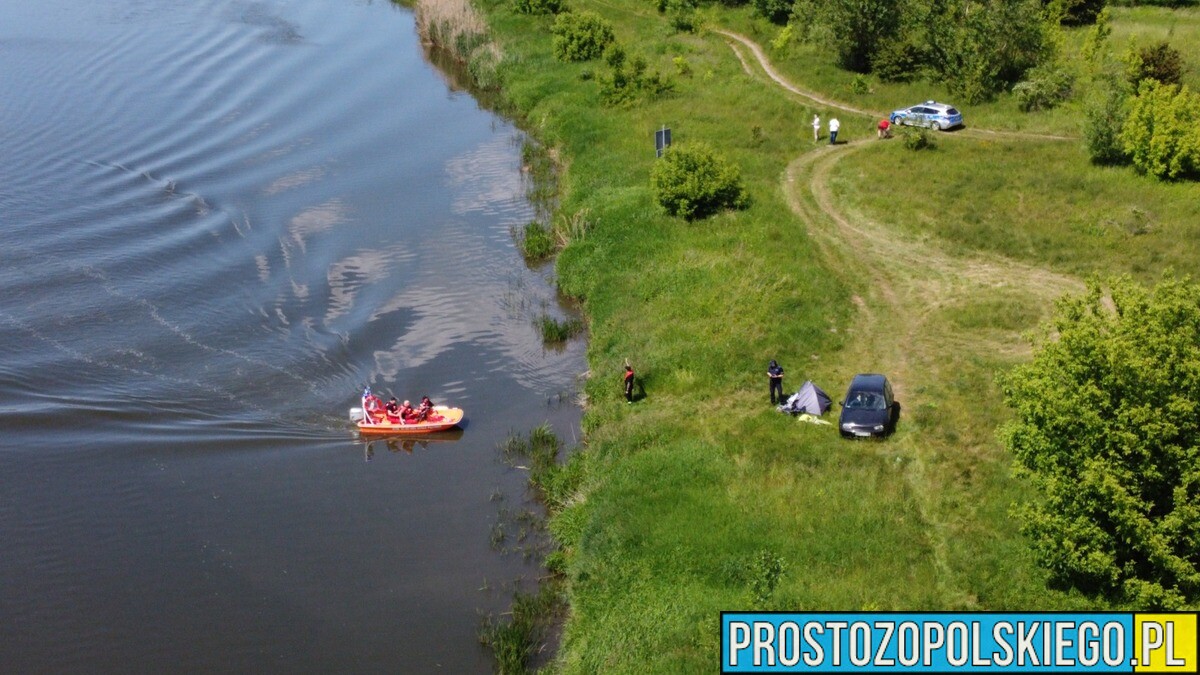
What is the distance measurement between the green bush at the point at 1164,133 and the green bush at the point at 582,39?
33.4 m

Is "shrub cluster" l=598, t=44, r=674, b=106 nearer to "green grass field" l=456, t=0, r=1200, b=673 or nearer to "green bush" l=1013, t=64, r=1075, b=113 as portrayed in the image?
"green grass field" l=456, t=0, r=1200, b=673

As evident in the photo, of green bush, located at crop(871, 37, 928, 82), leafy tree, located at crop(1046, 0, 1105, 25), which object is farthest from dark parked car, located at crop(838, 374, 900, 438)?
leafy tree, located at crop(1046, 0, 1105, 25)

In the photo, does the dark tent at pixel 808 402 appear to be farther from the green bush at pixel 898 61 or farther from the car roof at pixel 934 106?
the green bush at pixel 898 61

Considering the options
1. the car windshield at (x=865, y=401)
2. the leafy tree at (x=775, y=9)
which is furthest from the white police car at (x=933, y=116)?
the car windshield at (x=865, y=401)

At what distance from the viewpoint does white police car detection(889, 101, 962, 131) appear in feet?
177

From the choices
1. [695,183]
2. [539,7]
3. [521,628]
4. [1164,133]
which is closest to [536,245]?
[695,183]

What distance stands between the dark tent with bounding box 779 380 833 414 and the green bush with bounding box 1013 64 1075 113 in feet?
100

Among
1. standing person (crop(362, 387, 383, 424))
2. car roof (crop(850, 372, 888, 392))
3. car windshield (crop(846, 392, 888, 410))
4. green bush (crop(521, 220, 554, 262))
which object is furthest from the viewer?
green bush (crop(521, 220, 554, 262))

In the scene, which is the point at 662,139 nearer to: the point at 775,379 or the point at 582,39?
the point at 775,379

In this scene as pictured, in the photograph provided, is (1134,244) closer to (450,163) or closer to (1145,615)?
(1145,615)

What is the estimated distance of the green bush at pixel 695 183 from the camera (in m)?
43.8

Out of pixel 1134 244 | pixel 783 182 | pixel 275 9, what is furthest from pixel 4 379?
pixel 275 9

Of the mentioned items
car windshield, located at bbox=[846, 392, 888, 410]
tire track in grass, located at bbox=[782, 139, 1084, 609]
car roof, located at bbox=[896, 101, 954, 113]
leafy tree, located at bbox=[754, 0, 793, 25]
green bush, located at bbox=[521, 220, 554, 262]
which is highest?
leafy tree, located at bbox=[754, 0, 793, 25]

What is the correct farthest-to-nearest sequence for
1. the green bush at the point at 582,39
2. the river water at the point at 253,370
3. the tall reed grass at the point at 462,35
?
1. the tall reed grass at the point at 462,35
2. the green bush at the point at 582,39
3. the river water at the point at 253,370
